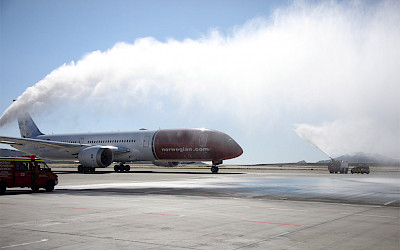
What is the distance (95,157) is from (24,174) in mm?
30860

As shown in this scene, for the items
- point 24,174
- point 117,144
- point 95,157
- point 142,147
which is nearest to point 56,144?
point 95,157

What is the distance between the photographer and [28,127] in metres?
73.0

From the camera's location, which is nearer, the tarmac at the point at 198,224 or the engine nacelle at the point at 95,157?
the tarmac at the point at 198,224

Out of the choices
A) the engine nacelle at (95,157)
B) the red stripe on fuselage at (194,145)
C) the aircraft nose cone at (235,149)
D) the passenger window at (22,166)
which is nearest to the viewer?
the passenger window at (22,166)

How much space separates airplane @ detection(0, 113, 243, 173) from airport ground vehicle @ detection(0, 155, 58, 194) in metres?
29.9

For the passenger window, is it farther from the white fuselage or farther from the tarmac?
the white fuselage

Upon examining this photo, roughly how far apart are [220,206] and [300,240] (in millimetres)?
7130

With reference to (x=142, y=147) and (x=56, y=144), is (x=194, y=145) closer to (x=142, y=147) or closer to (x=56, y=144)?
(x=142, y=147)

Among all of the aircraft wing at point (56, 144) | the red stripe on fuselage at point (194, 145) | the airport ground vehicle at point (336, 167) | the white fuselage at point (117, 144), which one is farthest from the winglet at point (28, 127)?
the airport ground vehicle at point (336, 167)

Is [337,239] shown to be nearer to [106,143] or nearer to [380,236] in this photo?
[380,236]

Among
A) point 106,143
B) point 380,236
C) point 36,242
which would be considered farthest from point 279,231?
point 106,143

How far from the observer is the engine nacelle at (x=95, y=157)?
53469 millimetres

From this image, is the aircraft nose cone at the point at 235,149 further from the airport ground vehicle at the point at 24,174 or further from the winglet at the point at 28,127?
the winglet at the point at 28,127

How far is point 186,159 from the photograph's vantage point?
56625 mm
